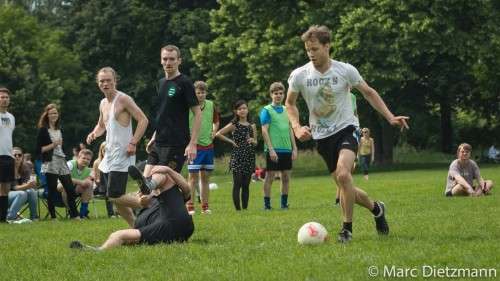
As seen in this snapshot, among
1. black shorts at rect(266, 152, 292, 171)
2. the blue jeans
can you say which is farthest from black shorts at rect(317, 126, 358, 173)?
the blue jeans

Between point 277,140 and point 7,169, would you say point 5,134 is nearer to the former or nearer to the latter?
point 7,169

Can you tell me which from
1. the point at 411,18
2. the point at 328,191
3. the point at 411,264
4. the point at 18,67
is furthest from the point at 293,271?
the point at 18,67

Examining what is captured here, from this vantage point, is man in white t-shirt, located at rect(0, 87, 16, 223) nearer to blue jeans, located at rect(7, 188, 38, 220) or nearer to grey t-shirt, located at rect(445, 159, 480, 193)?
blue jeans, located at rect(7, 188, 38, 220)

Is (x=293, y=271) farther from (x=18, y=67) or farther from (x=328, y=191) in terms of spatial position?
(x=18, y=67)

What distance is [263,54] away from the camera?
43.2 metres

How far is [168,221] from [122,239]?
1.86 feet

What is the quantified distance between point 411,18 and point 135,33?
21246 millimetres

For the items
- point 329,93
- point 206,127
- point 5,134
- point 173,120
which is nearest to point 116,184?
point 173,120

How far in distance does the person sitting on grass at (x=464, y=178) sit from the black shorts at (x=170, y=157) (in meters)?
10.1

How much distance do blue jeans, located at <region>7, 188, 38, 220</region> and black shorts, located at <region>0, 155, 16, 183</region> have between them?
3.55 ft

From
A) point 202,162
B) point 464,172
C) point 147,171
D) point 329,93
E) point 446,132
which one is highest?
point 329,93

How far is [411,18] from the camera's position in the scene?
4062cm

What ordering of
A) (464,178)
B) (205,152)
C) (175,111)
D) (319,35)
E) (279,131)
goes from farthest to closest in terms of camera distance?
(464,178) → (279,131) → (205,152) → (175,111) → (319,35)

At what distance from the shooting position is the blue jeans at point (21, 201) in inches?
693
